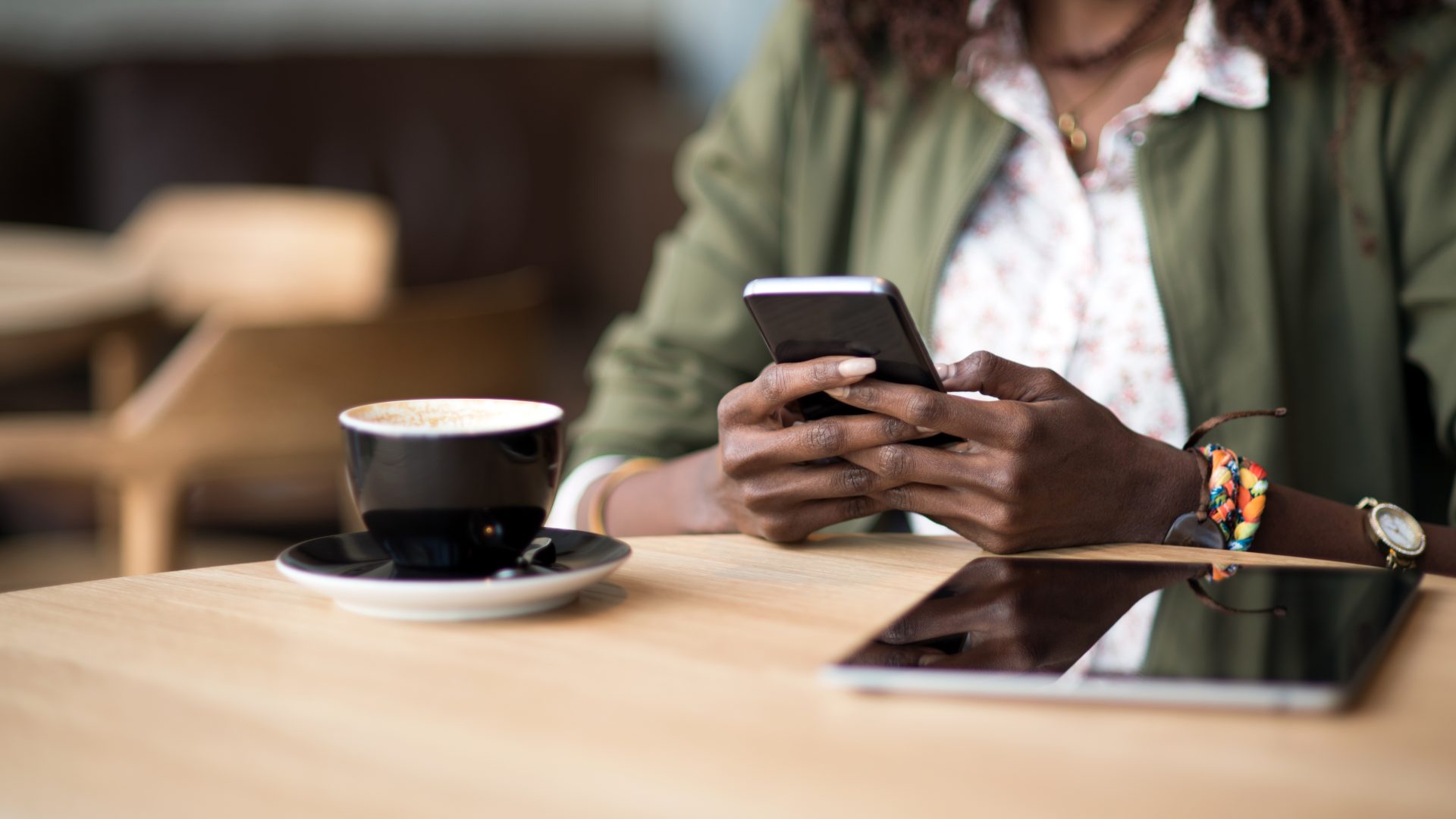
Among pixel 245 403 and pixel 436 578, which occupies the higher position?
pixel 436 578

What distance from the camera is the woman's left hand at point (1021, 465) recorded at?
0.77 metres

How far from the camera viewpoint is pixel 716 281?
4.22 ft

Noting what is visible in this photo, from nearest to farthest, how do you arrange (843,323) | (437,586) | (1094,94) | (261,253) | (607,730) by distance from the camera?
(607,730)
(437,586)
(843,323)
(1094,94)
(261,253)

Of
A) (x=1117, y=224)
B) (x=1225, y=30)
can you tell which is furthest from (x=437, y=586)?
(x=1225, y=30)

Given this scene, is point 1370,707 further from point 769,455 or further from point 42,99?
point 42,99

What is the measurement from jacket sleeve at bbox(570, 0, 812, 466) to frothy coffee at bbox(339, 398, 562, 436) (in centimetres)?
52

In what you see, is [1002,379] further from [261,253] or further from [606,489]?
[261,253]

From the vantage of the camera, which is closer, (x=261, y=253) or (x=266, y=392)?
(x=266, y=392)

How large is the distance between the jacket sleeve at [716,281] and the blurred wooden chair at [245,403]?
64 centimetres

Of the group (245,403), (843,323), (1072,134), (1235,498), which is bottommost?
(245,403)

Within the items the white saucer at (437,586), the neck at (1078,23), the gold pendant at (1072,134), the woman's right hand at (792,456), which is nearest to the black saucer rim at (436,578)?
the white saucer at (437,586)

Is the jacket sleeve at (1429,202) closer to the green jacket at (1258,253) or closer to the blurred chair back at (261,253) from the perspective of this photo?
the green jacket at (1258,253)

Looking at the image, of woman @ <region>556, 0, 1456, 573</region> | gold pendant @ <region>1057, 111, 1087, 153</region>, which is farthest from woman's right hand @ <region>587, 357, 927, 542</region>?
gold pendant @ <region>1057, 111, 1087, 153</region>

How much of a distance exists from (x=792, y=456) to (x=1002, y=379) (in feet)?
0.42
